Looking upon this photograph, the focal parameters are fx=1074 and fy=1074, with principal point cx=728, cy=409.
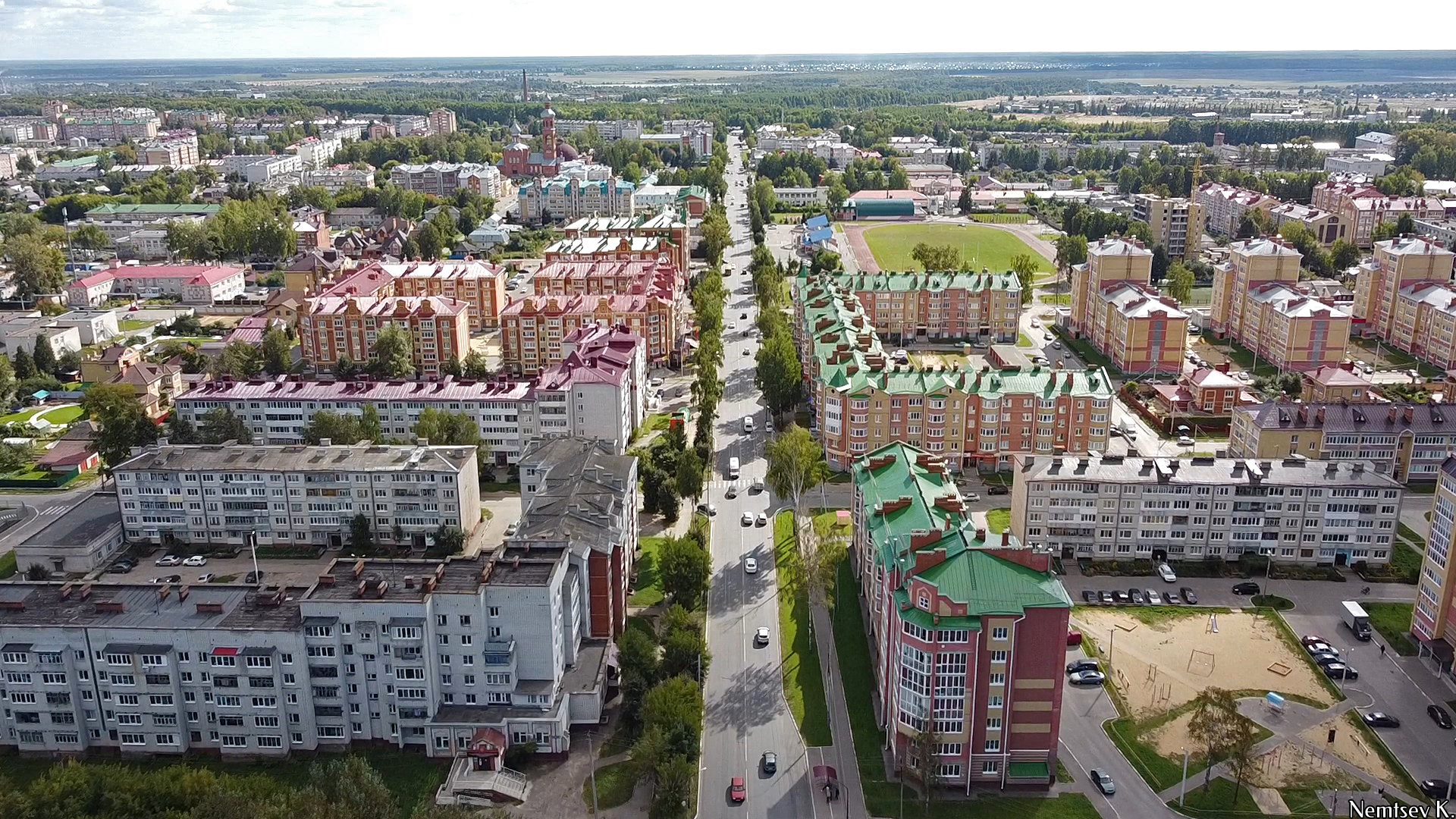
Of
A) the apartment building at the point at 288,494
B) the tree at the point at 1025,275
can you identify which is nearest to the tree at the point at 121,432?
the apartment building at the point at 288,494

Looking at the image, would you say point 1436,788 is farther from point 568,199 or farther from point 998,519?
point 568,199

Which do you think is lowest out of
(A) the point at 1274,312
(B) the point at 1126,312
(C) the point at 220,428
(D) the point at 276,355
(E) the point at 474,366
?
(E) the point at 474,366

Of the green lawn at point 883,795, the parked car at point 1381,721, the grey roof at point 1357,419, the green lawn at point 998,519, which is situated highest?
the grey roof at point 1357,419

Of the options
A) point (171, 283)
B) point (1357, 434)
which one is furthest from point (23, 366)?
point (1357, 434)

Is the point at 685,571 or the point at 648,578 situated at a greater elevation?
the point at 685,571

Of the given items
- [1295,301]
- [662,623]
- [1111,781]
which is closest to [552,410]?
[662,623]

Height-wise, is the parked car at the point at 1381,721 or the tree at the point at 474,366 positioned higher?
the tree at the point at 474,366

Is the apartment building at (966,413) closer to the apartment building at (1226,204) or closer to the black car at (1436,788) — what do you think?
the black car at (1436,788)

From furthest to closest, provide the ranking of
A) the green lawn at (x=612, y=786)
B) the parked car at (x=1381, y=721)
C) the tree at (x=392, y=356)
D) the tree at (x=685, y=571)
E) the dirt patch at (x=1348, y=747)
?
the tree at (x=392, y=356), the tree at (x=685, y=571), the parked car at (x=1381, y=721), the dirt patch at (x=1348, y=747), the green lawn at (x=612, y=786)
